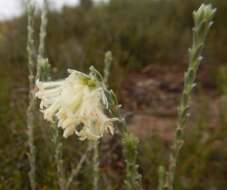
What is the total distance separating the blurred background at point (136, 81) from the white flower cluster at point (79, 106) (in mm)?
1117

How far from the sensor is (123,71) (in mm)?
4766

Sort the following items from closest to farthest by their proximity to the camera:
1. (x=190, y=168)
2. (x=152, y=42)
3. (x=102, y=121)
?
(x=102, y=121) < (x=190, y=168) < (x=152, y=42)

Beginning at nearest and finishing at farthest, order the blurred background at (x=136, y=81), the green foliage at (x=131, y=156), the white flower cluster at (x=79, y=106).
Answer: the white flower cluster at (x=79, y=106), the green foliage at (x=131, y=156), the blurred background at (x=136, y=81)

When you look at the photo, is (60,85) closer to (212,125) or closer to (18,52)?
(212,125)

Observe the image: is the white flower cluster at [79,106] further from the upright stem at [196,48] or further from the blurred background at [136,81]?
the blurred background at [136,81]

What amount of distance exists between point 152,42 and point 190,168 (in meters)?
2.47

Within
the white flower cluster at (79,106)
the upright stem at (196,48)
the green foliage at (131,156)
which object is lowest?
the green foliage at (131,156)

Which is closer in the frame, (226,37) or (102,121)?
(102,121)

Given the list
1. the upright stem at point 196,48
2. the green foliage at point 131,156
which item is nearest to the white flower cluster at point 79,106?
the green foliage at point 131,156

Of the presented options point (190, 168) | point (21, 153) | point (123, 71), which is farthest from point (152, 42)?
point (21, 153)

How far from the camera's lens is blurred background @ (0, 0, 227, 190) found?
9.64ft

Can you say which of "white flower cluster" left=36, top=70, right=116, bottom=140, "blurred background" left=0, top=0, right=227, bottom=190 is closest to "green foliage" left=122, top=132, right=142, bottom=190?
"white flower cluster" left=36, top=70, right=116, bottom=140

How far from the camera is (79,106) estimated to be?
1.26 metres

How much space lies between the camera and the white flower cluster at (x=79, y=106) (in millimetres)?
1248
